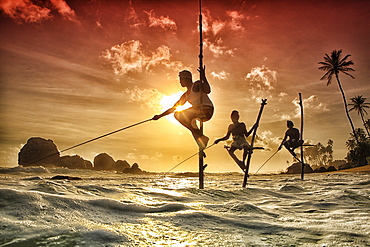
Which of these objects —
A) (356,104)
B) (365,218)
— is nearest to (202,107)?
(365,218)

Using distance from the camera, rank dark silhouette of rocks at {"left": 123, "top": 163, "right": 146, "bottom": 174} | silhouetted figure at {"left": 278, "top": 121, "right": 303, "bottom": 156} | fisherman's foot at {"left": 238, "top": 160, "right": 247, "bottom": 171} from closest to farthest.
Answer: fisherman's foot at {"left": 238, "top": 160, "right": 247, "bottom": 171} < silhouetted figure at {"left": 278, "top": 121, "right": 303, "bottom": 156} < dark silhouette of rocks at {"left": 123, "top": 163, "right": 146, "bottom": 174}

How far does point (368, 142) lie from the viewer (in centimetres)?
3844

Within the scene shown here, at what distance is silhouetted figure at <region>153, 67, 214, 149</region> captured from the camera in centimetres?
540

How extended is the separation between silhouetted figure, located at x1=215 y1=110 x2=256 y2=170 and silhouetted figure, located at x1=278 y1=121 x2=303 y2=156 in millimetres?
4215

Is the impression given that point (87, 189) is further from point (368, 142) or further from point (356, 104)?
point (356, 104)

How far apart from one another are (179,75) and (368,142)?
42.1m

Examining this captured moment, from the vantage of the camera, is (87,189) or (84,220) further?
(87,189)

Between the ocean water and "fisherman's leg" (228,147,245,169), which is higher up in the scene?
"fisherman's leg" (228,147,245,169)

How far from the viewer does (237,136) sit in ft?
26.6

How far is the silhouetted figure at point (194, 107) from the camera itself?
5398 millimetres

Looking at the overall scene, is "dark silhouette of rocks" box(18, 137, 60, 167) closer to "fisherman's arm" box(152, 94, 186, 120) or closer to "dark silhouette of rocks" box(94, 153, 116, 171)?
"dark silhouette of rocks" box(94, 153, 116, 171)

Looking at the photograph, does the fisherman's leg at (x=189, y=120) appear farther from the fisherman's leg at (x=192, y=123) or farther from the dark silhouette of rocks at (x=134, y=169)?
the dark silhouette of rocks at (x=134, y=169)

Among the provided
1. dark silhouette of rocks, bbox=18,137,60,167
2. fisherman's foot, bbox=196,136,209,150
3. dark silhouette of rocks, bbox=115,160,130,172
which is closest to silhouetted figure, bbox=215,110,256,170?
fisherman's foot, bbox=196,136,209,150

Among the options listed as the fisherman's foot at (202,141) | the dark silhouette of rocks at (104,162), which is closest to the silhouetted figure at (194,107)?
the fisherman's foot at (202,141)
